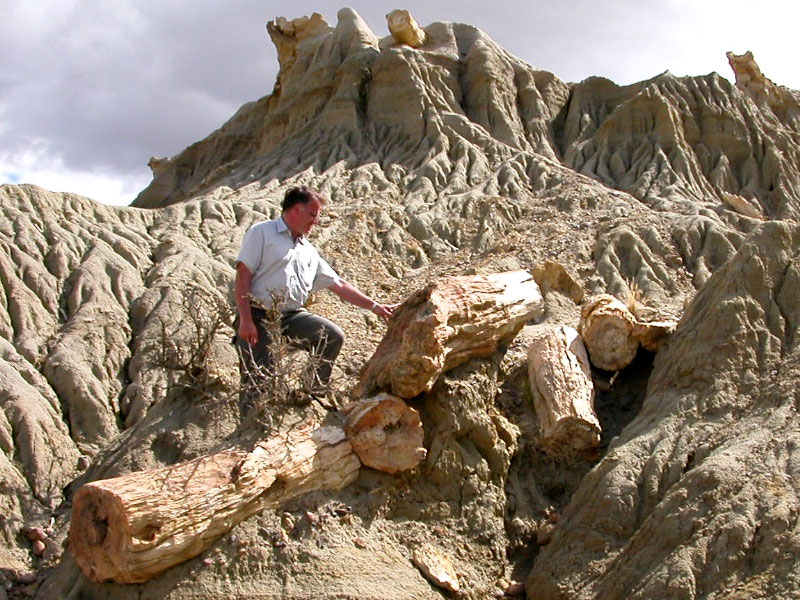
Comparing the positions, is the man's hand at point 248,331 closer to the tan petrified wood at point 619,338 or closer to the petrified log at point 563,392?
the petrified log at point 563,392

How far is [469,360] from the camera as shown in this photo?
7113mm

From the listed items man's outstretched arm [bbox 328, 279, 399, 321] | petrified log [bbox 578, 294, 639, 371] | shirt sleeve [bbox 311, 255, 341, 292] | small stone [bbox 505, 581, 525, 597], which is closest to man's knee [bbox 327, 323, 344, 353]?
man's outstretched arm [bbox 328, 279, 399, 321]

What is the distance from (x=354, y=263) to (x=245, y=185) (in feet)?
26.5

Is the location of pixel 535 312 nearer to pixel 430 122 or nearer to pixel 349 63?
pixel 430 122

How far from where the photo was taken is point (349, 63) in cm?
2592

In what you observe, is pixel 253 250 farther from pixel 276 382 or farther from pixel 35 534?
pixel 35 534

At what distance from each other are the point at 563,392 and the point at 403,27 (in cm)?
2137

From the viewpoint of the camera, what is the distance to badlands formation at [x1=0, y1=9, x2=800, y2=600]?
5.56 metres

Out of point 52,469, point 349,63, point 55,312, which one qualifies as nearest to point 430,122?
point 349,63

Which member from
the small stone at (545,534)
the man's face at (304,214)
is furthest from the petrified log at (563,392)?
the man's face at (304,214)

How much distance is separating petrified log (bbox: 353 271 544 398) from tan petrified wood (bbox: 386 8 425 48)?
67.0ft

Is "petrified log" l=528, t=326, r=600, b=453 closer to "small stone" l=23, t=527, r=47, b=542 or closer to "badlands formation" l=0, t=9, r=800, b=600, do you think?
"badlands formation" l=0, t=9, r=800, b=600

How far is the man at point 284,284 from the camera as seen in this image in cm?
645

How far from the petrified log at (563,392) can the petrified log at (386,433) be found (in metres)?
1.24
